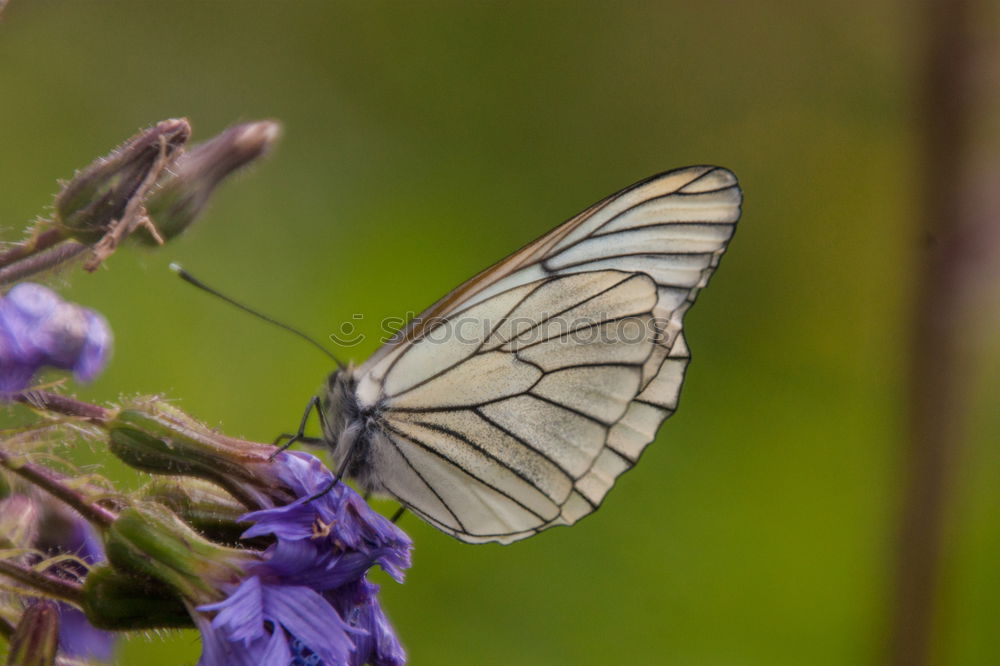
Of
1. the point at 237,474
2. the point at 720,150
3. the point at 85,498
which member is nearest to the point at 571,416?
the point at 237,474

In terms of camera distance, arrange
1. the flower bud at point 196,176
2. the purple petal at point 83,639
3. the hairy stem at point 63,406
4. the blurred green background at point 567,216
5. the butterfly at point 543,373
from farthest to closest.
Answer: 1. the blurred green background at point 567,216
2. the butterfly at point 543,373
3. the flower bud at point 196,176
4. the purple petal at point 83,639
5. the hairy stem at point 63,406

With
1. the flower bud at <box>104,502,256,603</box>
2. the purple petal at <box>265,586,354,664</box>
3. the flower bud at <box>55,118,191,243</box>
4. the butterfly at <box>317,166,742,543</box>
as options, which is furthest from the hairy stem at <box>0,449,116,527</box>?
the butterfly at <box>317,166,742,543</box>

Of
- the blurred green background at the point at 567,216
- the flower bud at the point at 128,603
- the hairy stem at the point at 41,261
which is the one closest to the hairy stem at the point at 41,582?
the flower bud at the point at 128,603

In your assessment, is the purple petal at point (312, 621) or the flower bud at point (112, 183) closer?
the purple petal at point (312, 621)

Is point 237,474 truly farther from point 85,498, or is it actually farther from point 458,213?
point 458,213

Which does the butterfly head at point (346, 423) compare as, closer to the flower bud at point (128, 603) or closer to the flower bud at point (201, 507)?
the flower bud at point (201, 507)

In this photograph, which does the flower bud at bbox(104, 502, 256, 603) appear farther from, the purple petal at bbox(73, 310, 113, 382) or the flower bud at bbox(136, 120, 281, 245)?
the flower bud at bbox(136, 120, 281, 245)

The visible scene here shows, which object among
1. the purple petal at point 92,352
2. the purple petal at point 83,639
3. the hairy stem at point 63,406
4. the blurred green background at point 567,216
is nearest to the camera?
the hairy stem at point 63,406
